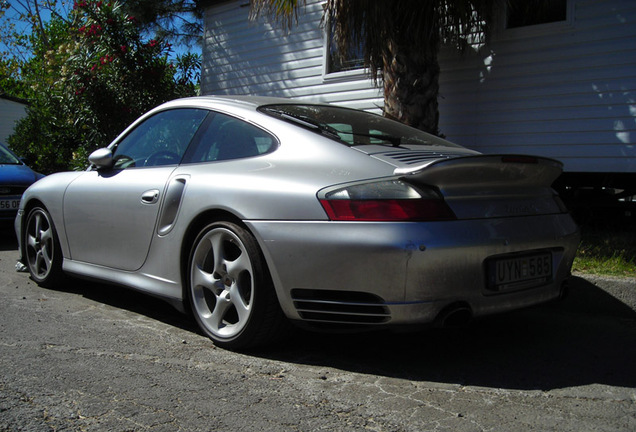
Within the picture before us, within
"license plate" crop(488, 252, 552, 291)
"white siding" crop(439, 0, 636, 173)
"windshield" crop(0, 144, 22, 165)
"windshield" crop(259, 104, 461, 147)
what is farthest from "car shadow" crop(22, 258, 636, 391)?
"windshield" crop(0, 144, 22, 165)

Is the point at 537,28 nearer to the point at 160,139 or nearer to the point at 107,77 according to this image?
the point at 160,139

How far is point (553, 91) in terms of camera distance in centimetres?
768

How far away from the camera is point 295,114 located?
3.60 meters

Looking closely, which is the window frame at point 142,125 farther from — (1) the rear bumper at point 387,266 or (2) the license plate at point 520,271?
(2) the license plate at point 520,271

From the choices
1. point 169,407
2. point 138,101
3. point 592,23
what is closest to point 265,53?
point 138,101

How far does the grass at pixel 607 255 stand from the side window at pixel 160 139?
2965mm

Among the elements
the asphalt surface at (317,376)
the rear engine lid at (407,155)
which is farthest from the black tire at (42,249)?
the rear engine lid at (407,155)

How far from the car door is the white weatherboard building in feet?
17.5

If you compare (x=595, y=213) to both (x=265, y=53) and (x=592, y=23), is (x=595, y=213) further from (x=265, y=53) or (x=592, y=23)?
(x=265, y=53)

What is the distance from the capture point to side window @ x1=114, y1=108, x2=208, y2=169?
3.85m

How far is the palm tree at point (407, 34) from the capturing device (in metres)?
7.08

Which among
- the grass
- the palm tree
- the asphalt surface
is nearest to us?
the asphalt surface

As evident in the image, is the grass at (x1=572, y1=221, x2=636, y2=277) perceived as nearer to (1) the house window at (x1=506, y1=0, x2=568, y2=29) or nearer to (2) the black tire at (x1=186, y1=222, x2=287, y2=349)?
(2) the black tire at (x1=186, y1=222, x2=287, y2=349)

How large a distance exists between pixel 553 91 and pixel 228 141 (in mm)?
5506
